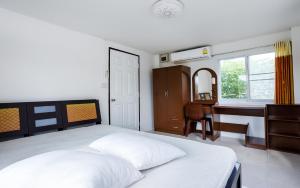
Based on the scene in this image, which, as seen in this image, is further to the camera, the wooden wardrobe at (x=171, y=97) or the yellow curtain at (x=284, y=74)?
the wooden wardrobe at (x=171, y=97)

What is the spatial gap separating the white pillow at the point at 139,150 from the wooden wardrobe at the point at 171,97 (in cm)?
294

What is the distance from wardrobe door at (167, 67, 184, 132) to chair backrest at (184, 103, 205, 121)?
0.19m

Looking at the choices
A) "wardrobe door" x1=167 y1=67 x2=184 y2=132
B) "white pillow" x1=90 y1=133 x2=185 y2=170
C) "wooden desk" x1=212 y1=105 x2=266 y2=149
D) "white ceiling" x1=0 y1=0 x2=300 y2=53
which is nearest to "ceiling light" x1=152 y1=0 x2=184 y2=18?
"white ceiling" x1=0 y1=0 x2=300 y2=53

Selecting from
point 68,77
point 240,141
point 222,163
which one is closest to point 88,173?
point 222,163

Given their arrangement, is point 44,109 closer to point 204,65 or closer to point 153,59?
point 153,59

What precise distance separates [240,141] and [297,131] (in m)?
0.97

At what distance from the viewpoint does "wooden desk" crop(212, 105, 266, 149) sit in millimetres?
3084

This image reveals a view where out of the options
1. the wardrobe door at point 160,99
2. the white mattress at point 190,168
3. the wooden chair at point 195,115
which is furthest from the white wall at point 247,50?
the white mattress at point 190,168

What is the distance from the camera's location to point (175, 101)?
4.06m

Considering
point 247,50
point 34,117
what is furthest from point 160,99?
point 34,117

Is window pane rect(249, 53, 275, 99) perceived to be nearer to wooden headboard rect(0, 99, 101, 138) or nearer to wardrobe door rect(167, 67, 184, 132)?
wardrobe door rect(167, 67, 184, 132)

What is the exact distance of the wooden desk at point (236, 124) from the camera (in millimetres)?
3084

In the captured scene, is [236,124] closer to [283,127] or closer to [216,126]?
[216,126]

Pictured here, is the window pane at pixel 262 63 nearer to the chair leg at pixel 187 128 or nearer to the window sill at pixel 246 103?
the window sill at pixel 246 103
